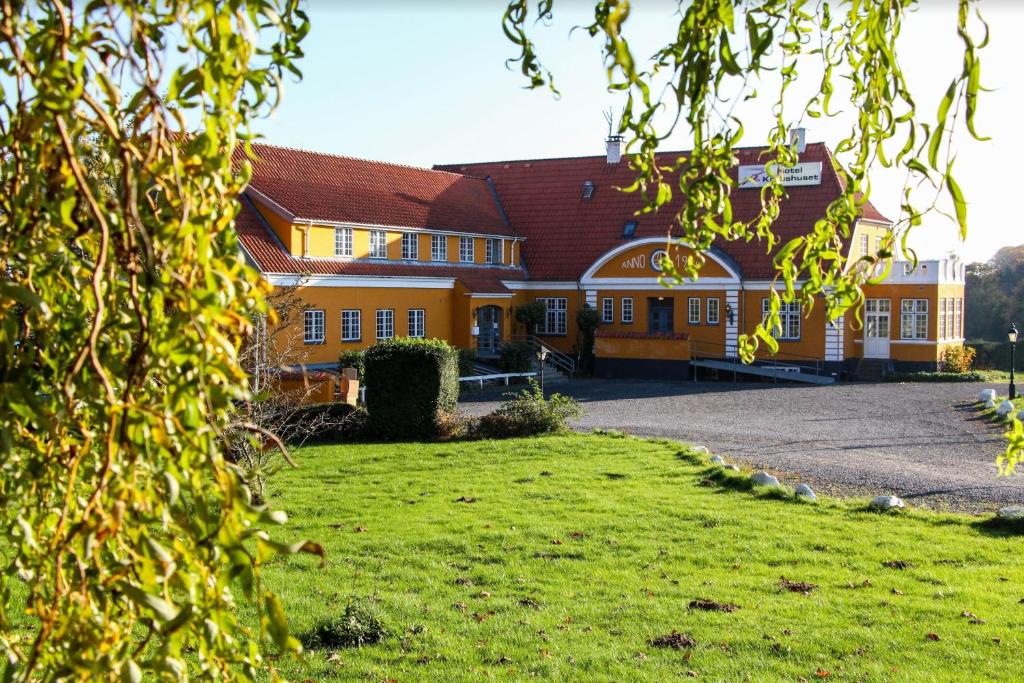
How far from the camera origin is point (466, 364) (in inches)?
1156

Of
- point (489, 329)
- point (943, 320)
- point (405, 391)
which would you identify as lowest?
point (405, 391)

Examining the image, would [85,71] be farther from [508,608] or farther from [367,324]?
[367,324]

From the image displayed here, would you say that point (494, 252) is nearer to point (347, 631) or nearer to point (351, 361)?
point (351, 361)

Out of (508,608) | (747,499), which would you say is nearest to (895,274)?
(747,499)

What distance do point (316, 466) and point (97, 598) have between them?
1381cm

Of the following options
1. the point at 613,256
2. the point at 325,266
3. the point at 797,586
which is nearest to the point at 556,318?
the point at 613,256

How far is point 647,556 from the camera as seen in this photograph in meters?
9.35

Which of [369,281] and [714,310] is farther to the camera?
[714,310]

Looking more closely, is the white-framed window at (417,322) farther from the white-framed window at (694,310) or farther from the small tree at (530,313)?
the white-framed window at (694,310)

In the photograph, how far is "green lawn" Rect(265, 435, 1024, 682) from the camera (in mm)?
6625

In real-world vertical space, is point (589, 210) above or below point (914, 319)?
above

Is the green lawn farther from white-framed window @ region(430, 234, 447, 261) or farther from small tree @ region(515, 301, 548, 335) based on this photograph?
small tree @ region(515, 301, 548, 335)

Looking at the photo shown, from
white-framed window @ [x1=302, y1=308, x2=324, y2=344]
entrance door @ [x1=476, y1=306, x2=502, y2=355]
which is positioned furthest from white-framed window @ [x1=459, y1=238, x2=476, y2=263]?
white-framed window @ [x1=302, y1=308, x2=324, y2=344]

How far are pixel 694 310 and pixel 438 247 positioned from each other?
28.4ft
